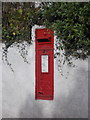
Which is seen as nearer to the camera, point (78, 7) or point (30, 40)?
point (78, 7)

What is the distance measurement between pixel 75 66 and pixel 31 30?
1.73 meters

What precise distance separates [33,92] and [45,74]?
0.56 m

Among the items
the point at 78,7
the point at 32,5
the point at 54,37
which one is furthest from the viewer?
the point at 32,5

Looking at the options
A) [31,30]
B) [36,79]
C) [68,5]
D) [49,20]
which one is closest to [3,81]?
[36,79]

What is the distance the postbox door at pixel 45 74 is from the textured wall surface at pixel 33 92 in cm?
15

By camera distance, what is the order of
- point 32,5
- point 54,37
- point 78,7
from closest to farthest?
point 78,7, point 54,37, point 32,5

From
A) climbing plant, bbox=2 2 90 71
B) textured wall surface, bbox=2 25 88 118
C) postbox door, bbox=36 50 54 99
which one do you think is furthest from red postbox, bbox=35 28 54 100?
climbing plant, bbox=2 2 90 71

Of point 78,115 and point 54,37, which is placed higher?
point 54,37

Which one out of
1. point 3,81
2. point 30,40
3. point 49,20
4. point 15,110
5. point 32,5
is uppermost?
point 32,5

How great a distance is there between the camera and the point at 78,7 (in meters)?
6.60

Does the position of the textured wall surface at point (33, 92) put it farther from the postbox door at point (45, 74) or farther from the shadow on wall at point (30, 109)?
the postbox door at point (45, 74)

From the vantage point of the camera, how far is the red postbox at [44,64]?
720 centimetres

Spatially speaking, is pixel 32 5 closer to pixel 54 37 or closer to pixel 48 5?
pixel 48 5

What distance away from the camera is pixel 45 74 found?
24.0ft
